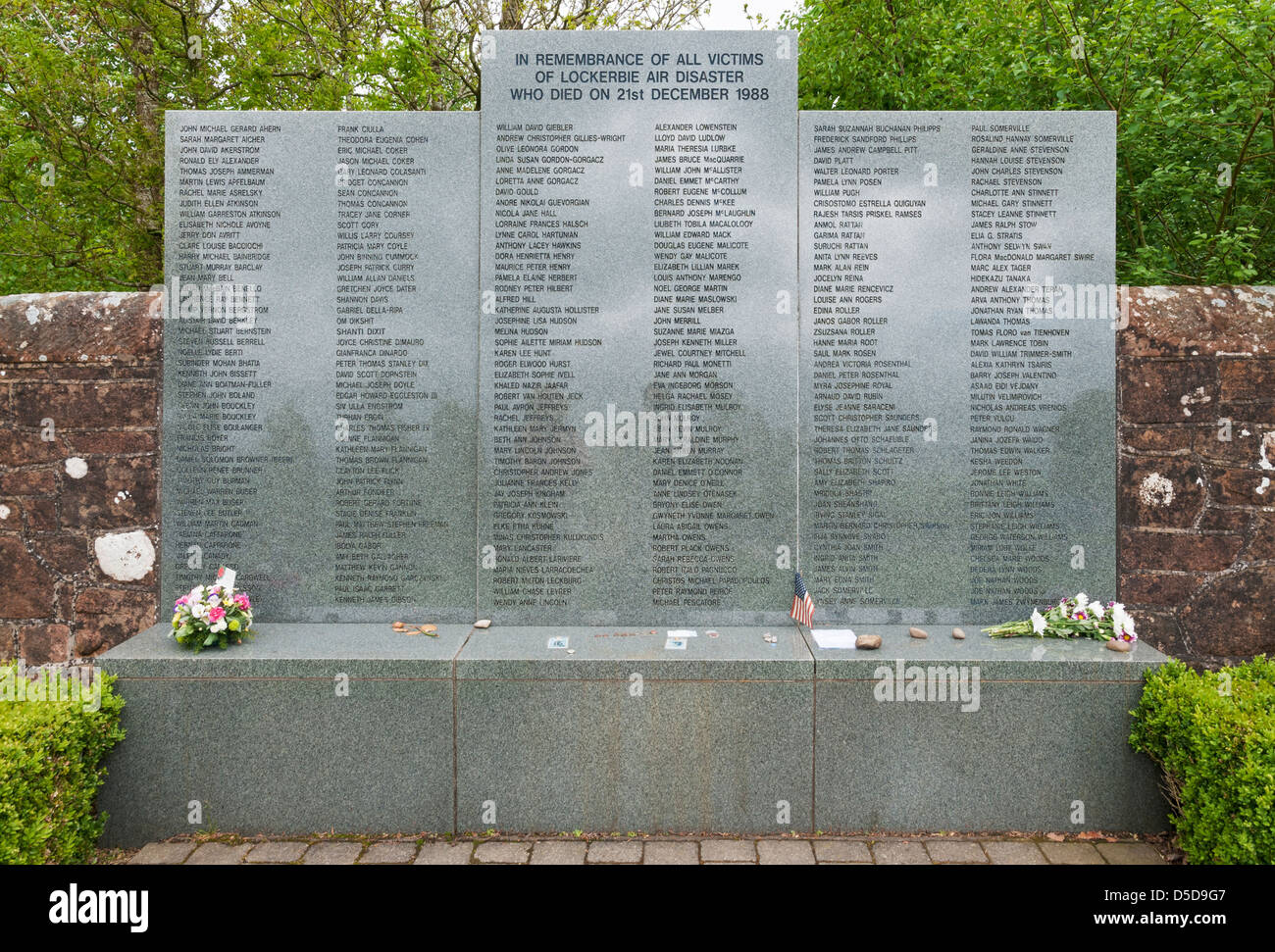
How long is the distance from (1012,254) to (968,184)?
598 millimetres

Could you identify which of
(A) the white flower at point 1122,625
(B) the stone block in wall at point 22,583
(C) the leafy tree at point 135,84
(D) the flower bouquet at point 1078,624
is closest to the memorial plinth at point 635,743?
(D) the flower bouquet at point 1078,624

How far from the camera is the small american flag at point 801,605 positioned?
4.77 m

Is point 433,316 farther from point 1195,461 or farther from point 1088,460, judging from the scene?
point 1195,461

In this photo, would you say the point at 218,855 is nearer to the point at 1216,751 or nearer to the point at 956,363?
the point at 1216,751

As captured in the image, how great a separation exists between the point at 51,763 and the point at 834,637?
445 cm

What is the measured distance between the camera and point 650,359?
4945mm

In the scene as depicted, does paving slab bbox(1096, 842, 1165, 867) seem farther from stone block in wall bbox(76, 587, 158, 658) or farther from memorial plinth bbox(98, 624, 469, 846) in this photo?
stone block in wall bbox(76, 587, 158, 658)

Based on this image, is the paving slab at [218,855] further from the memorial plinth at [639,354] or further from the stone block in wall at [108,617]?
the stone block in wall at [108,617]

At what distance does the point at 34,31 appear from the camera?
8977mm

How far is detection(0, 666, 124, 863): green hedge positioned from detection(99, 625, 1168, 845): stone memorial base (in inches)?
11.3

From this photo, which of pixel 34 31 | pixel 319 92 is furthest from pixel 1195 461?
pixel 34 31

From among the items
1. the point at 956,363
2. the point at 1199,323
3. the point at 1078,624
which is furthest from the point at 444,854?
the point at 1199,323

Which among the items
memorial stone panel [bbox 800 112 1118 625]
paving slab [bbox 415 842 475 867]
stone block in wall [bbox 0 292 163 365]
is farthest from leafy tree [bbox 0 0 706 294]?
paving slab [bbox 415 842 475 867]

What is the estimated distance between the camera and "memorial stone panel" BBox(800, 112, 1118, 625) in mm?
4914
